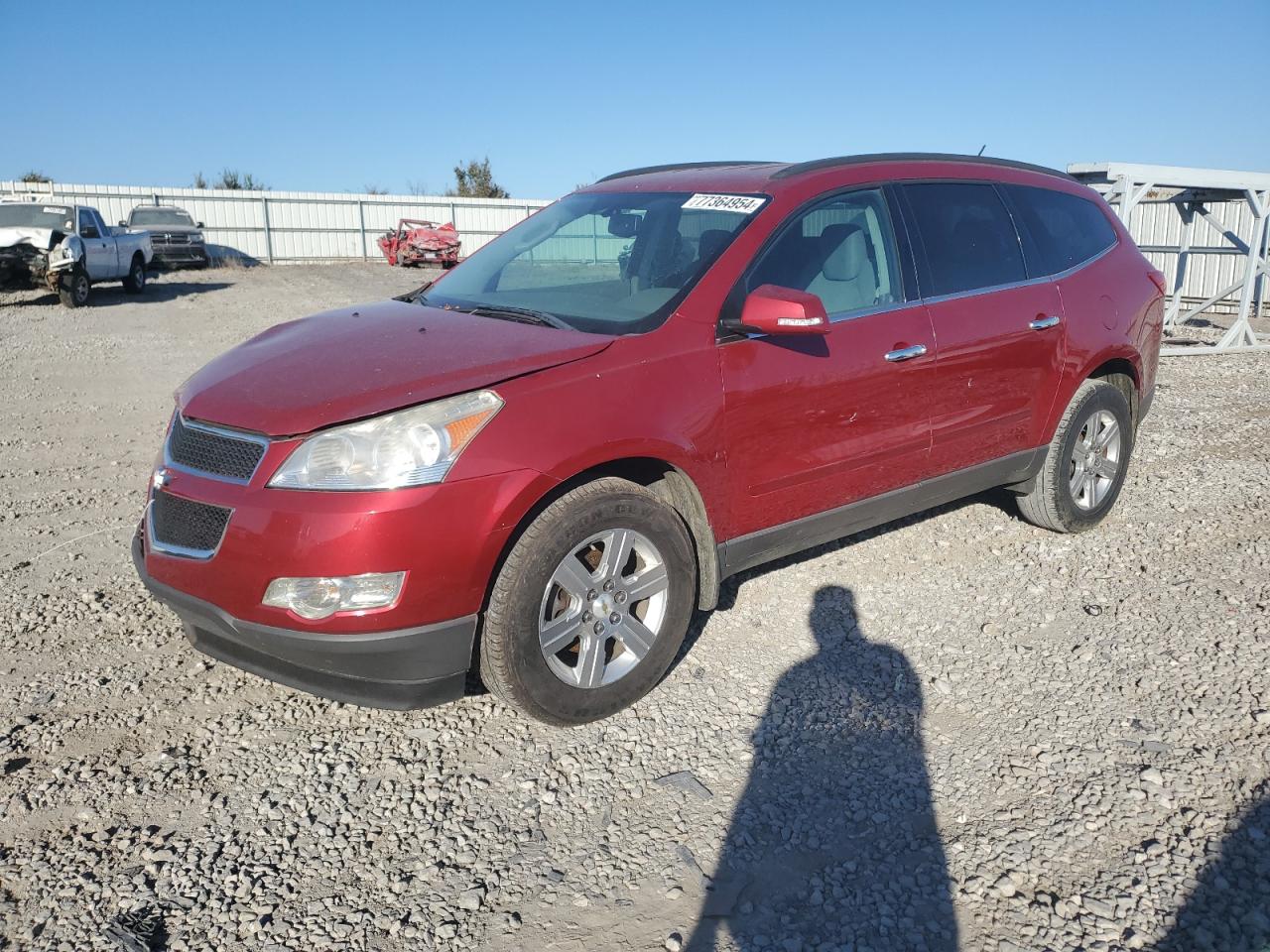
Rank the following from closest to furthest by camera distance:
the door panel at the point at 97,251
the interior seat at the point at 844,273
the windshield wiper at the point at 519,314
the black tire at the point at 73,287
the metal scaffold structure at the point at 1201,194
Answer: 1. the windshield wiper at the point at 519,314
2. the interior seat at the point at 844,273
3. the metal scaffold structure at the point at 1201,194
4. the black tire at the point at 73,287
5. the door panel at the point at 97,251

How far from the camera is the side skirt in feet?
13.0

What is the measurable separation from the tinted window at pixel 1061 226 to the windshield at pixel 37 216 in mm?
18354

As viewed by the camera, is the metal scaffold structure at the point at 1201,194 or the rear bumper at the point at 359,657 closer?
the rear bumper at the point at 359,657

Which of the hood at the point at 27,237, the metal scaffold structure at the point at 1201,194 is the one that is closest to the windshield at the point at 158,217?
the hood at the point at 27,237

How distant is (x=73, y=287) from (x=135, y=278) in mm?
3187

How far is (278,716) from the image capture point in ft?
11.7

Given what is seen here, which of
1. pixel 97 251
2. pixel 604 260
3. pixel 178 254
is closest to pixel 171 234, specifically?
pixel 178 254

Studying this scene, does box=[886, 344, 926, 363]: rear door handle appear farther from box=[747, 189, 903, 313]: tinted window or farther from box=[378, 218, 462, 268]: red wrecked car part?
box=[378, 218, 462, 268]: red wrecked car part

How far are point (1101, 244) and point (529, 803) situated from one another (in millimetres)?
4467

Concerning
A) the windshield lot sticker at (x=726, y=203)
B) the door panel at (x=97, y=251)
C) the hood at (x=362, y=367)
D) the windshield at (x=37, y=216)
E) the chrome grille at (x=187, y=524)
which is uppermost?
the windshield at (x=37, y=216)

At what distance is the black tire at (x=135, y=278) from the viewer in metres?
21.0

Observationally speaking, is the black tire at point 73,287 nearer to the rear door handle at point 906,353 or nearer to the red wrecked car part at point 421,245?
the red wrecked car part at point 421,245

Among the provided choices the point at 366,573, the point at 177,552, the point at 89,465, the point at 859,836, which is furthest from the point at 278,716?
the point at 89,465

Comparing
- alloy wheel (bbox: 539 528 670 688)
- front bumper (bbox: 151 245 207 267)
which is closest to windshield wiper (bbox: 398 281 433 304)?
alloy wheel (bbox: 539 528 670 688)
